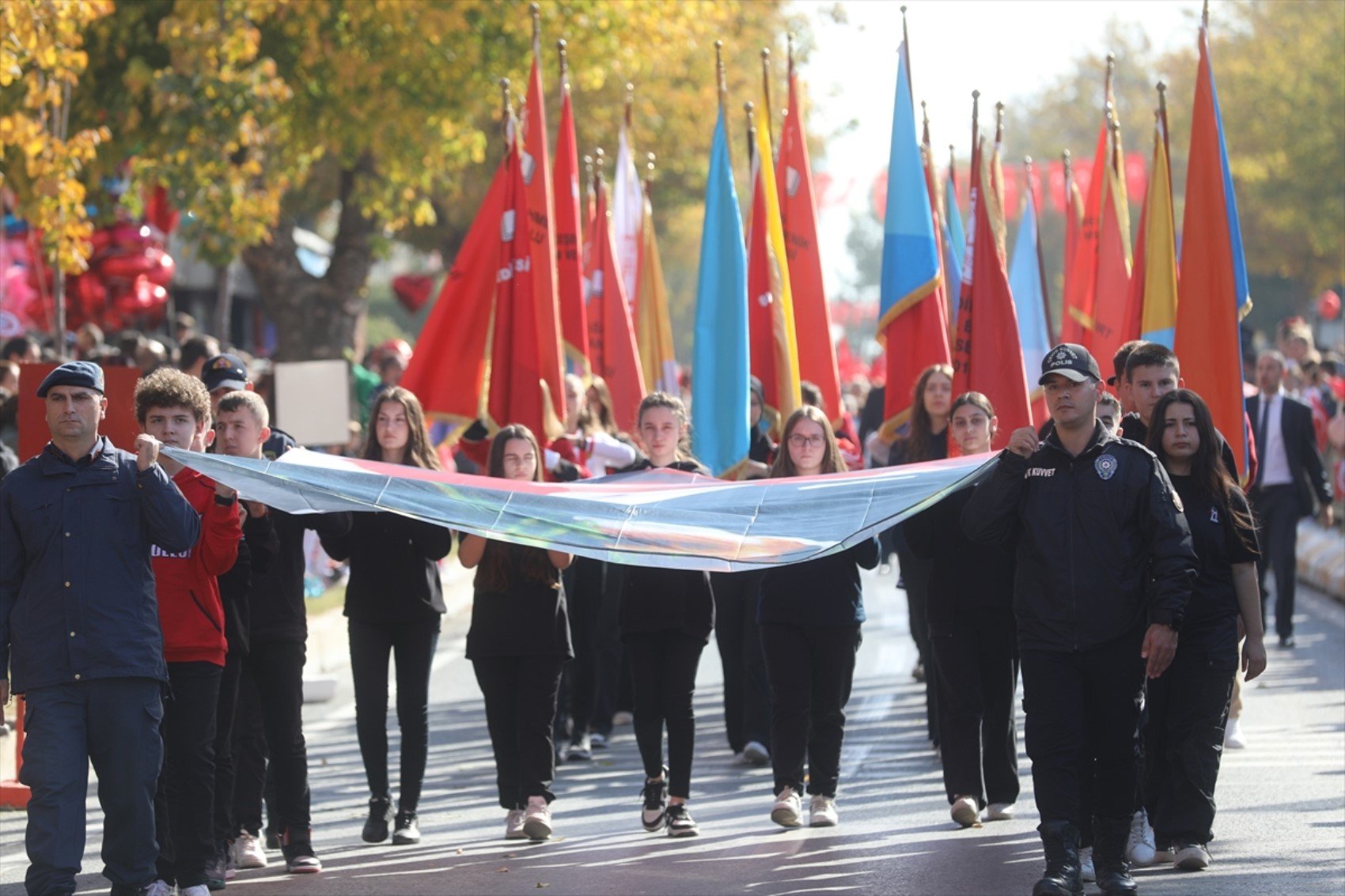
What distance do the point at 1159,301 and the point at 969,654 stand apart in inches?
144

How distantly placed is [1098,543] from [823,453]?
2027 millimetres

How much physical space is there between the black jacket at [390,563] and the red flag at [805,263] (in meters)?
4.00

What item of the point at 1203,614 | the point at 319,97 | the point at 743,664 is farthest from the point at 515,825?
the point at 319,97

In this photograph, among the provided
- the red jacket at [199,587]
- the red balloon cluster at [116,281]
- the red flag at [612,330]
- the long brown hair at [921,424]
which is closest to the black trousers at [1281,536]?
the red flag at [612,330]

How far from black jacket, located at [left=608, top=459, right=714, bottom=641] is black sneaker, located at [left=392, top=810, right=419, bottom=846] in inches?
49.3

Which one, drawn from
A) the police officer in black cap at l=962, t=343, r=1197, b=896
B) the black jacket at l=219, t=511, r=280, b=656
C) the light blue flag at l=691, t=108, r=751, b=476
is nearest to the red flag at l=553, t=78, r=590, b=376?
the light blue flag at l=691, t=108, r=751, b=476

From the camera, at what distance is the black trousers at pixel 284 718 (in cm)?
803

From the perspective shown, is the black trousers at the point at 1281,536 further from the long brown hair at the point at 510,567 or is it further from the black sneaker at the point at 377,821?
the black sneaker at the point at 377,821

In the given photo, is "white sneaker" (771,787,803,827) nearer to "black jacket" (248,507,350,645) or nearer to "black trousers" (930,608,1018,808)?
"black trousers" (930,608,1018,808)

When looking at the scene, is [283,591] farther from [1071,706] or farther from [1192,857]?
[1192,857]

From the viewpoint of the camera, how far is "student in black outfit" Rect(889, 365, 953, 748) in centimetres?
989

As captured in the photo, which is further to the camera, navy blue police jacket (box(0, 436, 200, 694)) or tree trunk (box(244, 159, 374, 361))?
tree trunk (box(244, 159, 374, 361))

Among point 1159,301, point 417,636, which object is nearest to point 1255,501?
point 1159,301

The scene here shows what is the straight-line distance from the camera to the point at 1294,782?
31.0 ft
